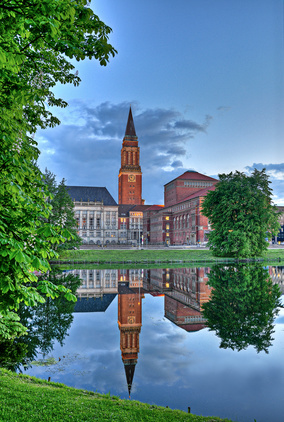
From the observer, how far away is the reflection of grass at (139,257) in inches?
1977

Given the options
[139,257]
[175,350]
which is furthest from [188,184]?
[175,350]

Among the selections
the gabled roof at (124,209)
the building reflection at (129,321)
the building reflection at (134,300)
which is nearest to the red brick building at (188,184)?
the gabled roof at (124,209)

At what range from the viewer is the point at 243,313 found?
17.3m

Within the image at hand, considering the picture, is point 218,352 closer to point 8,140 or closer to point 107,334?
point 107,334

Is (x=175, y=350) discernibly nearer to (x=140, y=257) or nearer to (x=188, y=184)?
(x=140, y=257)

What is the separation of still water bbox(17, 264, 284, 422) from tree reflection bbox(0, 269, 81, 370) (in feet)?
0.16

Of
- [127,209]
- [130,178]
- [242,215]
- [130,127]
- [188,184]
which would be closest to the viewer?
[242,215]

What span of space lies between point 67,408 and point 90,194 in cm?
12538

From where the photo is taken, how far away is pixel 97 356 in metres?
11.3

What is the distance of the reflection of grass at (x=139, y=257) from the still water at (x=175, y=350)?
27.4 m

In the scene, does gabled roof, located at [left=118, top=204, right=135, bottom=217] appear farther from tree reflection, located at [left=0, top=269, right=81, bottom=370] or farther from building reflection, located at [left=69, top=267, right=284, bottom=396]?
tree reflection, located at [left=0, top=269, right=81, bottom=370]

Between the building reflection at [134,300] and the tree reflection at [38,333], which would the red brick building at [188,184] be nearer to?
the building reflection at [134,300]

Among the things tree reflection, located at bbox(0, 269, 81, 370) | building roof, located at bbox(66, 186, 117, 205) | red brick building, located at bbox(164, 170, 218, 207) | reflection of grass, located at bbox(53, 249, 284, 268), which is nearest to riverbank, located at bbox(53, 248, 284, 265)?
reflection of grass, located at bbox(53, 249, 284, 268)

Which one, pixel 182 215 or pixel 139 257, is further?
pixel 182 215
